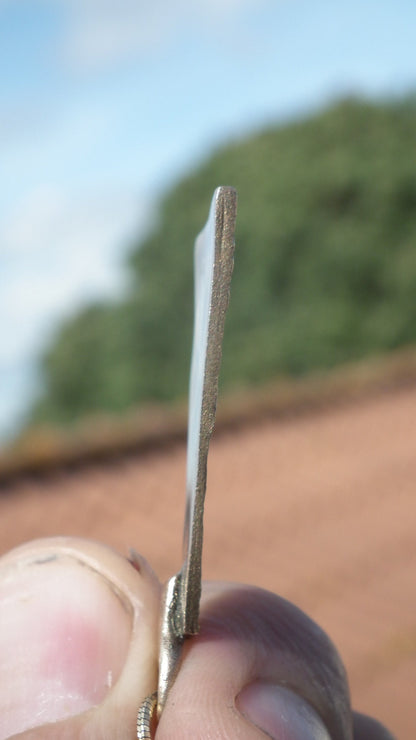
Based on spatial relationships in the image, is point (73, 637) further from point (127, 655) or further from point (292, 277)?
point (292, 277)

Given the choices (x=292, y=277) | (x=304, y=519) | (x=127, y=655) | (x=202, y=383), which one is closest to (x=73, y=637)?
(x=127, y=655)

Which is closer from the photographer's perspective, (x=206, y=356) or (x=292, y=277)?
(x=206, y=356)

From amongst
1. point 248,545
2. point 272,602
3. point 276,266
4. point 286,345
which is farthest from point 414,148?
point 272,602

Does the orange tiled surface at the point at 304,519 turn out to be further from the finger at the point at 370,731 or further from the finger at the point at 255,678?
the finger at the point at 255,678

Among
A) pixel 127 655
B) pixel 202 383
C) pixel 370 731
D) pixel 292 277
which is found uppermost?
pixel 292 277

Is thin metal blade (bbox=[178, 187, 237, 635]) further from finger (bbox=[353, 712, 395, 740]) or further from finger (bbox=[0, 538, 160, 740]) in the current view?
finger (bbox=[353, 712, 395, 740])

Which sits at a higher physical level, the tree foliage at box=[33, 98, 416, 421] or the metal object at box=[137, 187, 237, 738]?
the tree foliage at box=[33, 98, 416, 421]

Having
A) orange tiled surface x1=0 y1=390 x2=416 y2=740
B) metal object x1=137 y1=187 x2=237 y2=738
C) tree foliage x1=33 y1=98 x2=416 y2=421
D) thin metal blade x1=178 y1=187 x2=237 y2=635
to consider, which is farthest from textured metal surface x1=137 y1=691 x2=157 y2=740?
tree foliage x1=33 y1=98 x2=416 y2=421

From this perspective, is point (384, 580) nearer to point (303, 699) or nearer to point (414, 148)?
point (303, 699)
